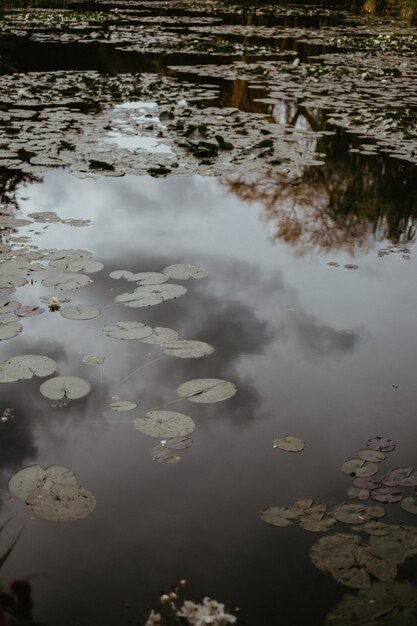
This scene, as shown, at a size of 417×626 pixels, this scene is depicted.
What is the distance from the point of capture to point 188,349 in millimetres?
2992

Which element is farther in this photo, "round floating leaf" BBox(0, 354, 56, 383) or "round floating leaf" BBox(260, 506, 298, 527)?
"round floating leaf" BBox(0, 354, 56, 383)

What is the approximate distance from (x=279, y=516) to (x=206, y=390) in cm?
75

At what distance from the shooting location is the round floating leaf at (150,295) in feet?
11.0

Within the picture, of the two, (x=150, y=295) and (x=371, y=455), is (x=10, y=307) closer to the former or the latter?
(x=150, y=295)

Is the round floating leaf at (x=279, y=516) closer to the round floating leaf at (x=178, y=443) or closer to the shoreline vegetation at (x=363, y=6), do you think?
the round floating leaf at (x=178, y=443)

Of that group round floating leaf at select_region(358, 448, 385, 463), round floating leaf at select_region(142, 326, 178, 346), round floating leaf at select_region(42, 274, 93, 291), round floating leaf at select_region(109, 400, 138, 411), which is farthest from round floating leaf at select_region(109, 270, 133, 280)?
round floating leaf at select_region(358, 448, 385, 463)

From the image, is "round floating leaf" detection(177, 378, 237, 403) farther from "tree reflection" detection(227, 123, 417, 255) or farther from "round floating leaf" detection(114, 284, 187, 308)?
"tree reflection" detection(227, 123, 417, 255)

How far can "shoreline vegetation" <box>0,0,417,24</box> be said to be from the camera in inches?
828

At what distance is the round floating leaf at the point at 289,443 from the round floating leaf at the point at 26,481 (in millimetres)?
882

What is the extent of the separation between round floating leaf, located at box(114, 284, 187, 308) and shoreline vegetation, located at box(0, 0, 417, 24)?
2043 centimetres

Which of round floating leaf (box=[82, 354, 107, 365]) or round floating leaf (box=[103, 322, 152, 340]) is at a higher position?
round floating leaf (box=[103, 322, 152, 340])

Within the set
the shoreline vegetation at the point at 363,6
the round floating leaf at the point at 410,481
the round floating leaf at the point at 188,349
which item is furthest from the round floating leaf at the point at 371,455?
the shoreline vegetation at the point at 363,6

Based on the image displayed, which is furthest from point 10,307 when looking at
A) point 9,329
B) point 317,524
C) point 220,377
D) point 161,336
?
point 317,524

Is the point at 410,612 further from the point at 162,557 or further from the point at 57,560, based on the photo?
the point at 57,560
